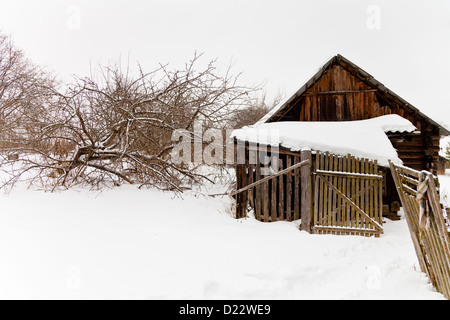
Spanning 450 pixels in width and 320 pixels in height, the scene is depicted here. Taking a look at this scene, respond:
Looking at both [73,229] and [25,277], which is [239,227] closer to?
[73,229]

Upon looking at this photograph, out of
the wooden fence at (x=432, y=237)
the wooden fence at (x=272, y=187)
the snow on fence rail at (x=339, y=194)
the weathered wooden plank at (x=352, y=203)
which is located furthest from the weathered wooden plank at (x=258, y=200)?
the wooden fence at (x=432, y=237)

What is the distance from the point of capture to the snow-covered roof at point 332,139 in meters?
5.85

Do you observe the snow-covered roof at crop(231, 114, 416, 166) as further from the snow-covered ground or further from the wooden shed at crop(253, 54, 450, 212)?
the wooden shed at crop(253, 54, 450, 212)

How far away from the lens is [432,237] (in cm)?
272

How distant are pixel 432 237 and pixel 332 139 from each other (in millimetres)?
3758

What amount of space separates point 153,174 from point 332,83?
7.24m

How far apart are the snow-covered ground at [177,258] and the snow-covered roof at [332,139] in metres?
1.82

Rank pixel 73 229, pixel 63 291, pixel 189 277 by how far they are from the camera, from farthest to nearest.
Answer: pixel 73 229 → pixel 189 277 → pixel 63 291

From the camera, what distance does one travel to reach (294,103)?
9.76m

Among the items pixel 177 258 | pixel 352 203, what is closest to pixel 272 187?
pixel 352 203

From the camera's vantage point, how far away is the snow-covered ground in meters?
2.75

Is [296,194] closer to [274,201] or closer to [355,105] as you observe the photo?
[274,201]

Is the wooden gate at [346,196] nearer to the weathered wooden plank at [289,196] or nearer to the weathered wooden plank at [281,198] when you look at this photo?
Result: the weathered wooden plank at [289,196]

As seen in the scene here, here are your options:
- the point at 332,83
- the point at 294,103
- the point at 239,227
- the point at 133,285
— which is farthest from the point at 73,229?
the point at 332,83
